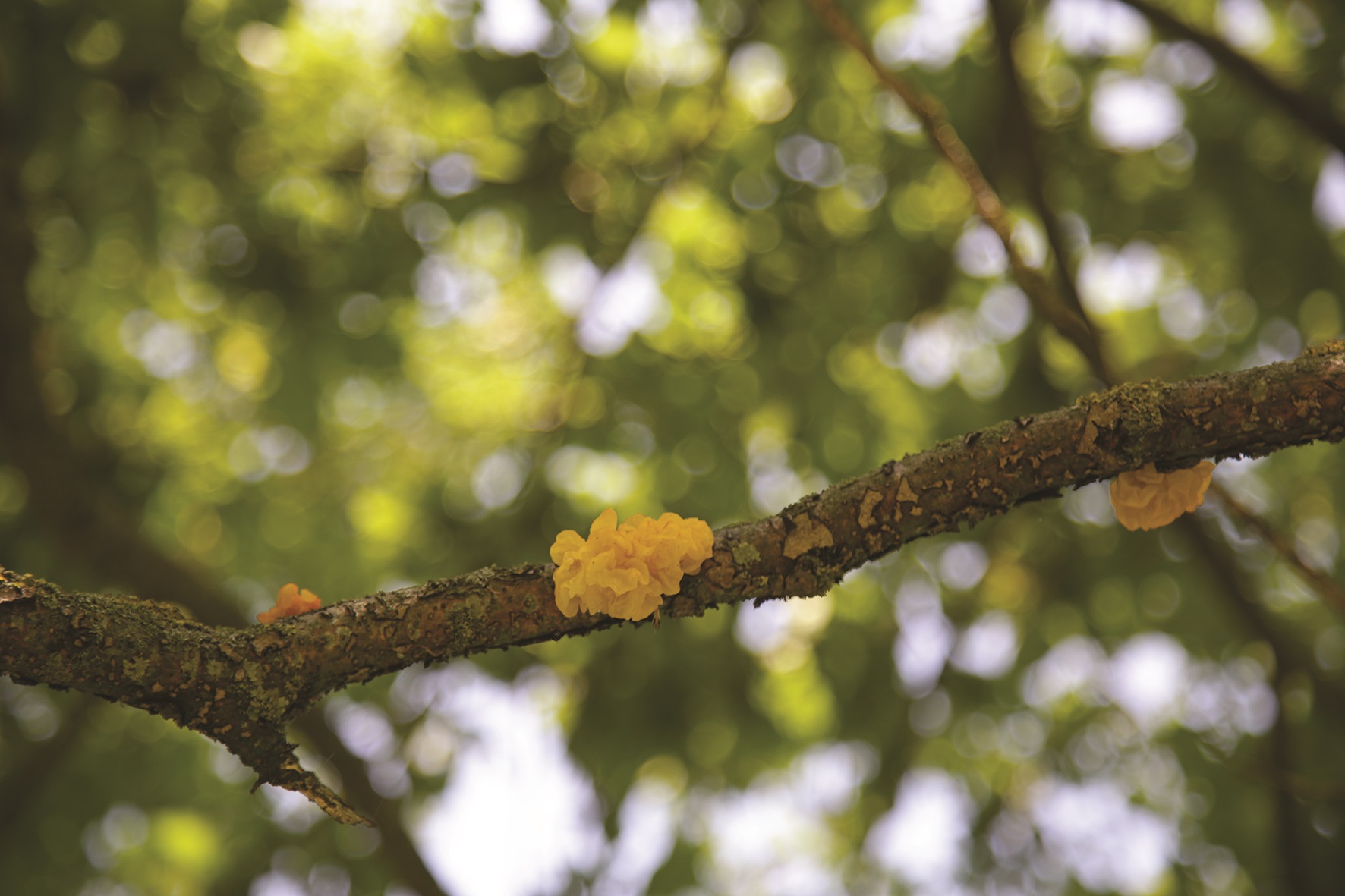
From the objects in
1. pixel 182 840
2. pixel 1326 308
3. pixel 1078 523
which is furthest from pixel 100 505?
pixel 1326 308

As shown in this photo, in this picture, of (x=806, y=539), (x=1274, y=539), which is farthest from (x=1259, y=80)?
(x=806, y=539)

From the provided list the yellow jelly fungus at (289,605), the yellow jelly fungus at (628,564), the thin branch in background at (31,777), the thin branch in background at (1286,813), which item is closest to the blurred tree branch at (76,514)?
the thin branch in background at (31,777)

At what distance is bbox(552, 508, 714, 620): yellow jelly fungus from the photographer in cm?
162

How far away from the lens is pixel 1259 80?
3.54 m

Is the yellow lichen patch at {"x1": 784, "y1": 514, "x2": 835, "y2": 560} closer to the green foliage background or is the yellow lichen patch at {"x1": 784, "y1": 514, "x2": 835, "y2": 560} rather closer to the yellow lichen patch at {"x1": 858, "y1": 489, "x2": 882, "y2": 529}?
the yellow lichen patch at {"x1": 858, "y1": 489, "x2": 882, "y2": 529}

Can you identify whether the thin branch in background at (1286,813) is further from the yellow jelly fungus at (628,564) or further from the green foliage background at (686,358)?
the yellow jelly fungus at (628,564)

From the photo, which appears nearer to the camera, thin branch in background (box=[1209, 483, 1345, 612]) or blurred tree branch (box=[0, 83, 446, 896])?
thin branch in background (box=[1209, 483, 1345, 612])

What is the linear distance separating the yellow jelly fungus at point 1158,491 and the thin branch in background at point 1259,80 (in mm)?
2543

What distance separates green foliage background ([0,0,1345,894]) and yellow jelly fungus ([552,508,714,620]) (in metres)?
2.73

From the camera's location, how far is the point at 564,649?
4.66 metres

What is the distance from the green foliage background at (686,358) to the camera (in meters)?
4.18

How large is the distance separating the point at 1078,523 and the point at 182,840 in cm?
483

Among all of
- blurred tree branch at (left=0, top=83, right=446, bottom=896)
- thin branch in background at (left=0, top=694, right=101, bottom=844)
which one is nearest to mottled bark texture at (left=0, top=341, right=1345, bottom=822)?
blurred tree branch at (left=0, top=83, right=446, bottom=896)

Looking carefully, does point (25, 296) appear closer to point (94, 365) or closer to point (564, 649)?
point (94, 365)
